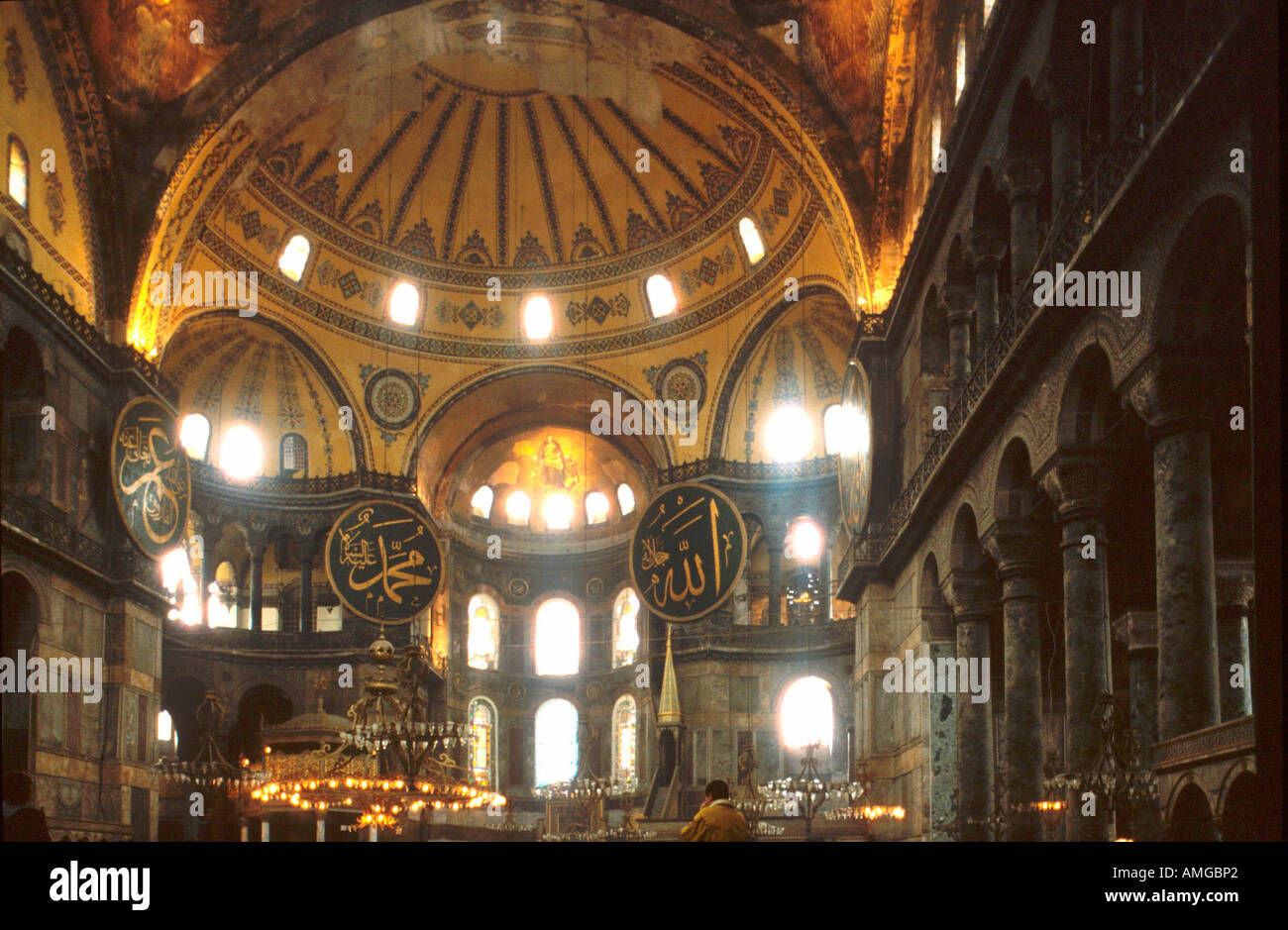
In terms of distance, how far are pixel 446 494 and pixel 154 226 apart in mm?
10086

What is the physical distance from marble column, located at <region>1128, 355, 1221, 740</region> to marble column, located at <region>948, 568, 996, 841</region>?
6052mm

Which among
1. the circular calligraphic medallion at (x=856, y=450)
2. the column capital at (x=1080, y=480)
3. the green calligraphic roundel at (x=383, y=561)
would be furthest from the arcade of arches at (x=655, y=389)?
the green calligraphic roundel at (x=383, y=561)

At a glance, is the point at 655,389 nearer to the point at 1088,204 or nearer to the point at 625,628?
the point at 625,628

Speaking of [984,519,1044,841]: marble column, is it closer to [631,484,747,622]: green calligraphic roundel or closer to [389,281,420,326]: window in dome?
[631,484,747,622]: green calligraphic roundel

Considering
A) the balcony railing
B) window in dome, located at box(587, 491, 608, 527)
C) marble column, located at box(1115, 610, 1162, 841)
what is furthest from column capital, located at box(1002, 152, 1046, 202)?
window in dome, located at box(587, 491, 608, 527)

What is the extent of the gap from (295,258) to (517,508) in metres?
8.20

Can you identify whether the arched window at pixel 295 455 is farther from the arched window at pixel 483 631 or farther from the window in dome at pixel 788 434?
the window in dome at pixel 788 434

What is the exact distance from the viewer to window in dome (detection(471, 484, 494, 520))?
1185 inches

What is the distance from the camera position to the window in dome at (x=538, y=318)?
27406 millimetres

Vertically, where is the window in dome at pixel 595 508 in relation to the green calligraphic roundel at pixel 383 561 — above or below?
above

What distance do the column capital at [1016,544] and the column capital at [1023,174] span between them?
3054mm

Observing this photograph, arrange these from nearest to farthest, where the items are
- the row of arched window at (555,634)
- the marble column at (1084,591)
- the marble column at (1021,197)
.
A: 1. the marble column at (1084,591)
2. the marble column at (1021,197)
3. the row of arched window at (555,634)

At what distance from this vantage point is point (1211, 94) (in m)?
7.44
